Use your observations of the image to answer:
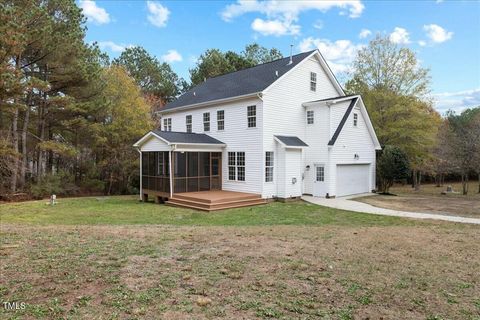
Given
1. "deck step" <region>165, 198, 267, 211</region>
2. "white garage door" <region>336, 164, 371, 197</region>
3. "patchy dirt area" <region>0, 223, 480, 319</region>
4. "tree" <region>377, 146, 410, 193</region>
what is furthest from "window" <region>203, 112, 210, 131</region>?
"patchy dirt area" <region>0, 223, 480, 319</region>

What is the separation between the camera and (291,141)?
17.0 m

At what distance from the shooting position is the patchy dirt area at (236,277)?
3533 millimetres

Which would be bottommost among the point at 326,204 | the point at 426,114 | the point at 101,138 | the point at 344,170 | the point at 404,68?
the point at 326,204

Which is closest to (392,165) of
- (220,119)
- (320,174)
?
→ (320,174)

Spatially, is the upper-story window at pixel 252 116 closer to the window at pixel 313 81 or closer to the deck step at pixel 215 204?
the deck step at pixel 215 204

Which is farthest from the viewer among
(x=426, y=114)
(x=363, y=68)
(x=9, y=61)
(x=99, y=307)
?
(x=363, y=68)

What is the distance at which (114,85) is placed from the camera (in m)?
23.8

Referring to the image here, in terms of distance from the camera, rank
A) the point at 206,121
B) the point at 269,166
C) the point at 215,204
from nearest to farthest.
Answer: the point at 215,204, the point at 269,166, the point at 206,121

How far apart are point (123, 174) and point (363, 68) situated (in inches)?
821

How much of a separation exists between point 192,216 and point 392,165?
13174 mm

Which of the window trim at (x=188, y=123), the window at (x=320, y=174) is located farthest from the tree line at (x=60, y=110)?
the window at (x=320, y=174)

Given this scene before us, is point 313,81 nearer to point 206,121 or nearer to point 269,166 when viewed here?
point 269,166

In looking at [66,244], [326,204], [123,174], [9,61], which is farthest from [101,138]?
[66,244]

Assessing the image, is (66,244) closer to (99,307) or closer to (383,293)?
(99,307)
